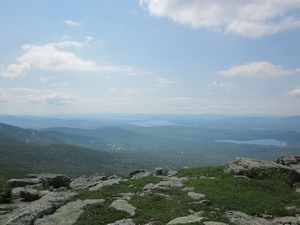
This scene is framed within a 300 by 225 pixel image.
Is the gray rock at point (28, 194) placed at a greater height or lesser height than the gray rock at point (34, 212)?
lesser

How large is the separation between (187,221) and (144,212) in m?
5.08

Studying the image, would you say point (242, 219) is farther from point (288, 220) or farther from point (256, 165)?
point (256, 165)

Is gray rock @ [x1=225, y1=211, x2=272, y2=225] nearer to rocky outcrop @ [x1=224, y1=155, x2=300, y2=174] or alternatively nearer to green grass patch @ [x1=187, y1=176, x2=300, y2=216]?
green grass patch @ [x1=187, y1=176, x2=300, y2=216]

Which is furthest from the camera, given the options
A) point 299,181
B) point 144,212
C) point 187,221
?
point 299,181

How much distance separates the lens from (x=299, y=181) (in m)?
33.4

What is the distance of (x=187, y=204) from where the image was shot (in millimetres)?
23438

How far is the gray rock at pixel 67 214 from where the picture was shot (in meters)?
17.2

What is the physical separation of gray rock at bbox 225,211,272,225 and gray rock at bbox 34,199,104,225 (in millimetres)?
14019

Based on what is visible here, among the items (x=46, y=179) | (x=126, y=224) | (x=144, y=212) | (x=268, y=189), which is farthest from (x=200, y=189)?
(x=46, y=179)

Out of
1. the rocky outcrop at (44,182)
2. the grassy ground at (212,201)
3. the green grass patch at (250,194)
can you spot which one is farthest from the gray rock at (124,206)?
the rocky outcrop at (44,182)

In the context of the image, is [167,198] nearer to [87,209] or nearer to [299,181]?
[87,209]

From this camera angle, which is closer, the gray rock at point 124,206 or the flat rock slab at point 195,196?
the gray rock at point 124,206

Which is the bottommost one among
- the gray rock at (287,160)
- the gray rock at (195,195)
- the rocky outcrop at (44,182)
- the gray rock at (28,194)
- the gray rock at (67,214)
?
the rocky outcrop at (44,182)

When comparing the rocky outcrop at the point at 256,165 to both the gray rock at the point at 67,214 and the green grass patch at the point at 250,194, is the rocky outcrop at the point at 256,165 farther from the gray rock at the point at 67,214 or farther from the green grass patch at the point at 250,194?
the gray rock at the point at 67,214
